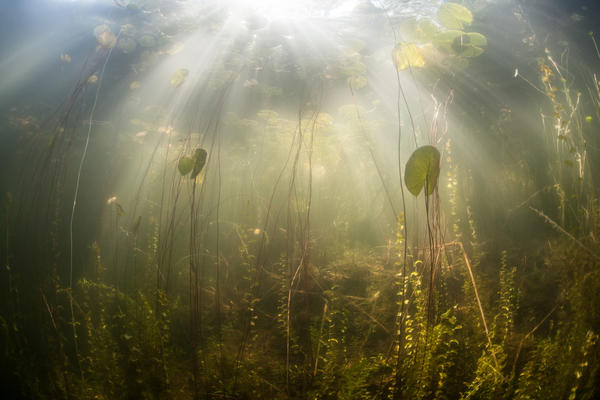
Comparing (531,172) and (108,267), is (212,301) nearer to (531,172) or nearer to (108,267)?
(108,267)

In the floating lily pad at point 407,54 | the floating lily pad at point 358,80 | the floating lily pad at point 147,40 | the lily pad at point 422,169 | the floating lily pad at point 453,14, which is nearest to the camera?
the lily pad at point 422,169

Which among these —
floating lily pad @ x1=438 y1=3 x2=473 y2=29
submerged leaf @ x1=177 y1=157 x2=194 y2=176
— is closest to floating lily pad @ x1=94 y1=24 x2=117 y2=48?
submerged leaf @ x1=177 y1=157 x2=194 y2=176

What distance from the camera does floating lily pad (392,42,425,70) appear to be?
1176 millimetres

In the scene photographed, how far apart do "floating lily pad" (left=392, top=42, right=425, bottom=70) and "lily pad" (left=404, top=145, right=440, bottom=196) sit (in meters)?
0.72

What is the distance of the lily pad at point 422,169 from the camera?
26.7 inches

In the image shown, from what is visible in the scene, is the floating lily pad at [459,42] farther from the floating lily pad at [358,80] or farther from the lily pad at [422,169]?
the floating lily pad at [358,80]

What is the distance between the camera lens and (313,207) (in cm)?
346

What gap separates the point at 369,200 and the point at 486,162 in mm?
1620

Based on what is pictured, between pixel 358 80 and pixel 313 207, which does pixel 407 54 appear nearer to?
pixel 358 80

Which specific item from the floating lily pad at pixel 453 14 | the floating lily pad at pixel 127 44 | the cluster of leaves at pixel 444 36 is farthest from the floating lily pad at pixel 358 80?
the floating lily pad at pixel 127 44

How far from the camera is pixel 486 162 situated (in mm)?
3334

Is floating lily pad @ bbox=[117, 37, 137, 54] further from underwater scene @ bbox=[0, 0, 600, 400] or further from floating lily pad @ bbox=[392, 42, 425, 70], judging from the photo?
floating lily pad @ bbox=[392, 42, 425, 70]

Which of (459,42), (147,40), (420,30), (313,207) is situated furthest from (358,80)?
(313,207)

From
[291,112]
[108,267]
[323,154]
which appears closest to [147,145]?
[108,267]
